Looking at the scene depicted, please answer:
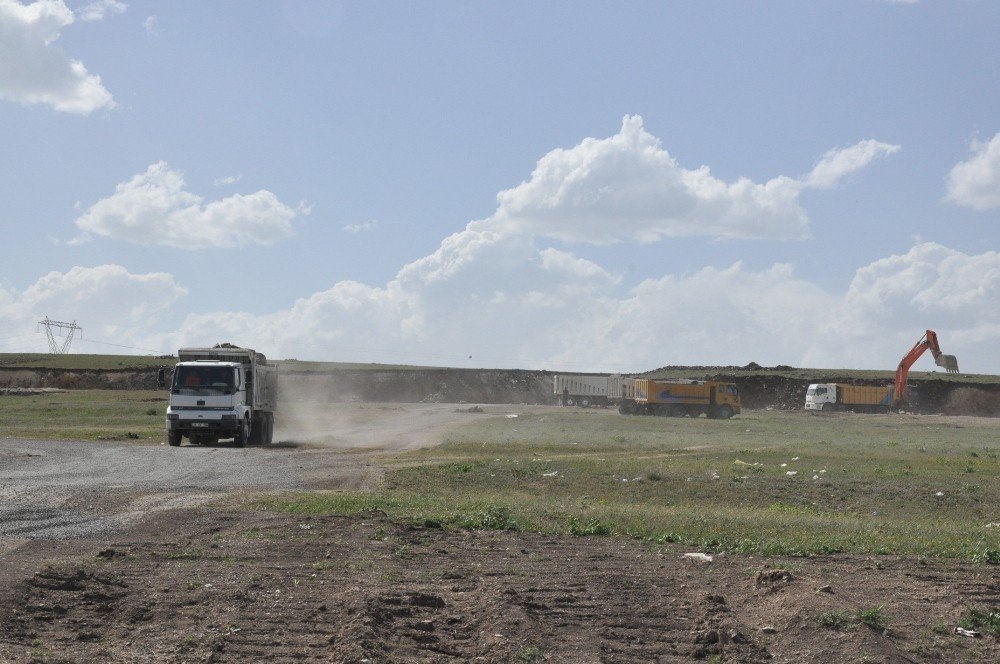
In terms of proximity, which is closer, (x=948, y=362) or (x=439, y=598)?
(x=439, y=598)

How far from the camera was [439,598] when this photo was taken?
977cm

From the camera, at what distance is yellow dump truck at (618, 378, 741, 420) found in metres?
69.0

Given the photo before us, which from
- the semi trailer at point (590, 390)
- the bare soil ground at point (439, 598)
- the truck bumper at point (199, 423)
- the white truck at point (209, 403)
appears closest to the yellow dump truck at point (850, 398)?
the semi trailer at point (590, 390)

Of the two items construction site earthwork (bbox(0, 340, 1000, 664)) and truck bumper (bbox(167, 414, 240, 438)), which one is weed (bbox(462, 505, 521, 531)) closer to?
construction site earthwork (bbox(0, 340, 1000, 664))

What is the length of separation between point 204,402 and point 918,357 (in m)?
63.6

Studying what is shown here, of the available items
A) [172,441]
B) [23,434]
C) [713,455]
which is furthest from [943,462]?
[23,434]

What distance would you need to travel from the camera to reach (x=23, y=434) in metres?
39.3

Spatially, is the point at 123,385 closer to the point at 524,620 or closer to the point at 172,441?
the point at 172,441

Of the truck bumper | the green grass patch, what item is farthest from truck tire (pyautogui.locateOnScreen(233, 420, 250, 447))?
the green grass patch

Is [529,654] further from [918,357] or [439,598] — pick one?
[918,357]

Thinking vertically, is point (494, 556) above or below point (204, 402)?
below

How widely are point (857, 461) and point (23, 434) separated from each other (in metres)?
29.5

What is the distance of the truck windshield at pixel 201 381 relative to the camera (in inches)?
1353

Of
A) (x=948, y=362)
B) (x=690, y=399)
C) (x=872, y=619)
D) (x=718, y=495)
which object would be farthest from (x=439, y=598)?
(x=948, y=362)
